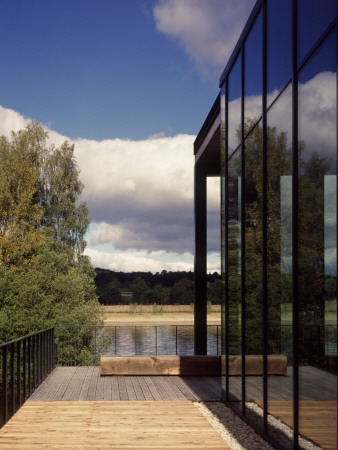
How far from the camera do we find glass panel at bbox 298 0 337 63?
432 centimetres

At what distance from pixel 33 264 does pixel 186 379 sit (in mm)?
16546

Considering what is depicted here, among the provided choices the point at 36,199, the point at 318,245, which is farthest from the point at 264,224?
the point at 36,199

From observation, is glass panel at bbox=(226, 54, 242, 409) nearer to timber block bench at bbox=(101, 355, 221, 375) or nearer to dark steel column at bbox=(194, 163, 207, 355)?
timber block bench at bbox=(101, 355, 221, 375)

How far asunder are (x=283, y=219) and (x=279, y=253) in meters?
0.38

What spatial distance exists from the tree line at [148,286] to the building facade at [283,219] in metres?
28.9

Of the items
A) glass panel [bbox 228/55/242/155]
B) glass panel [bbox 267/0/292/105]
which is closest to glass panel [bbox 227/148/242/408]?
glass panel [bbox 228/55/242/155]

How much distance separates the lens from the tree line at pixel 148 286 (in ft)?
122

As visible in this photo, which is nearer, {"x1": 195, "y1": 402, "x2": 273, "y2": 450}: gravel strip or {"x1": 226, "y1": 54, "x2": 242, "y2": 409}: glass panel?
{"x1": 195, "y1": 402, "x2": 273, "y2": 450}: gravel strip

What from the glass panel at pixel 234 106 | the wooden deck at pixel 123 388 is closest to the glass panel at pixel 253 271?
the glass panel at pixel 234 106

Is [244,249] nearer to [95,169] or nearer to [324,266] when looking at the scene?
[324,266]

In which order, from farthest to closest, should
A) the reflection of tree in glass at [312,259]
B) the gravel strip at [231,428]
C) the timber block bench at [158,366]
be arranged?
the timber block bench at [158,366] < the gravel strip at [231,428] < the reflection of tree in glass at [312,259]

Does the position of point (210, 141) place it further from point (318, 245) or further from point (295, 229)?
point (318, 245)

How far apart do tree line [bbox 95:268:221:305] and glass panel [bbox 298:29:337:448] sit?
1260 inches

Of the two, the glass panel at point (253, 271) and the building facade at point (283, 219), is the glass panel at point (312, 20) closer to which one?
the building facade at point (283, 219)
